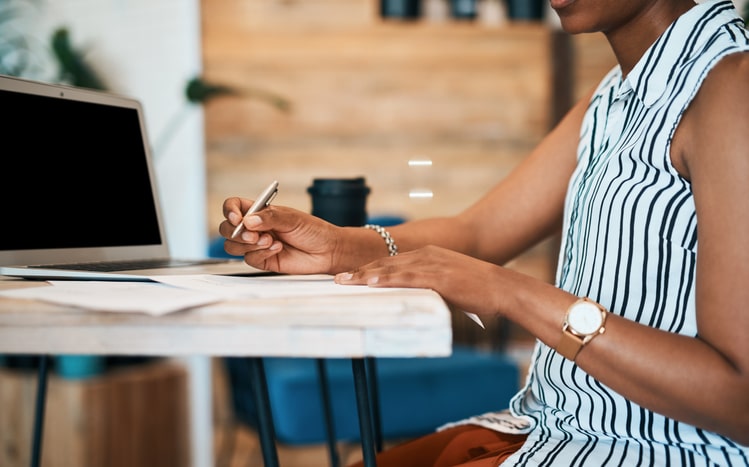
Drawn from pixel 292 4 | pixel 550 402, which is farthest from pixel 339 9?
pixel 550 402

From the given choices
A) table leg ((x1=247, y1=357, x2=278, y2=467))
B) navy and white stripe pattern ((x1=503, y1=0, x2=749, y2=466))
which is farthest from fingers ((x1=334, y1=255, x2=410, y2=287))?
navy and white stripe pattern ((x1=503, y1=0, x2=749, y2=466))

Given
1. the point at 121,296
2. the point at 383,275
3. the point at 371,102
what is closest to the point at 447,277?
the point at 383,275

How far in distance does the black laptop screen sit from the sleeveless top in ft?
2.22

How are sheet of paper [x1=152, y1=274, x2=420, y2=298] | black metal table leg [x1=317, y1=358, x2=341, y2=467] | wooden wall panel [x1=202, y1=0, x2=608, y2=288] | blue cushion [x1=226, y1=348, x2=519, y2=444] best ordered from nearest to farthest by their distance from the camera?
sheet of paper [x1=152, y1=274, x2=420, y2=298], black metal table leg [x1=317, y1=358, x2=341, y2=467], blue cushion [x1=226, y1=348, x2=519, y2=444], wooden wall panel [x1=202, y1=0, x2=608, y2=288]

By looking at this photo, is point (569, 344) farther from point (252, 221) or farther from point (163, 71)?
point (163, 71)

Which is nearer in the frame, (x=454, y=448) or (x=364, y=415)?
(x=364, y=415)

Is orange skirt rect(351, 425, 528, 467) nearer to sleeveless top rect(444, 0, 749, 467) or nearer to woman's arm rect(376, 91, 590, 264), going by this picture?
sleeveless top rect(444, 0, 749, 467)

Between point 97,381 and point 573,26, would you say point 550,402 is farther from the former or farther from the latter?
point 97,381

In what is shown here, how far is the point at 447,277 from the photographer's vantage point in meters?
0.78

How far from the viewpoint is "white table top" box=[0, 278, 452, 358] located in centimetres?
61

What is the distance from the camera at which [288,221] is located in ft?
3.08

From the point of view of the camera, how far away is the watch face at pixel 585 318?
2.48 ft

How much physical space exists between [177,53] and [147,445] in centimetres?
159

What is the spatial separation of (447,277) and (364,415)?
0.15 m
